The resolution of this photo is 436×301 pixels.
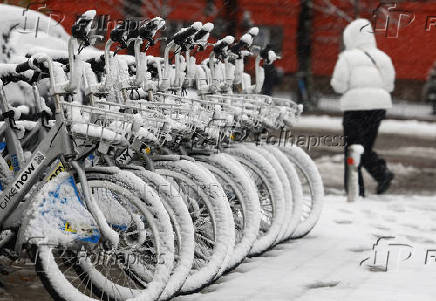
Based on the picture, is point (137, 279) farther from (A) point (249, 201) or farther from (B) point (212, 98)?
(B) point (212, 98)

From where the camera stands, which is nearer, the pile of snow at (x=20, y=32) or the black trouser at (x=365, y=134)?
the pile of snow at (x=20, y=32)

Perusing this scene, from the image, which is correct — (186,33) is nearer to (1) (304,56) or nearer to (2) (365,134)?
(2) (365,134)

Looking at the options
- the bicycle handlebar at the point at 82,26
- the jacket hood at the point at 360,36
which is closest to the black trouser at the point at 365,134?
the jacket hood at the point at 360,36

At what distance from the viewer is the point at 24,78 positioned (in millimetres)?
5195

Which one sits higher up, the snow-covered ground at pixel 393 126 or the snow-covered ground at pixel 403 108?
the snow-covered ground at pixel 403 108

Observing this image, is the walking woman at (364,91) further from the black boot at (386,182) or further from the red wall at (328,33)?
the red wall at (328,33)

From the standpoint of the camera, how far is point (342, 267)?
646 centimetres

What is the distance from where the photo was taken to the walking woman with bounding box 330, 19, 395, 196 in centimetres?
1030

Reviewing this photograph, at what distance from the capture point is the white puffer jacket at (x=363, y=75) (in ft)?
33.7

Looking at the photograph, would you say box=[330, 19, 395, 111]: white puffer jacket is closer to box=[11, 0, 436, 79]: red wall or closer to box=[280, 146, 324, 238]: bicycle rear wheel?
box=[280, 146, 324, 238]: bicycle rear wheel

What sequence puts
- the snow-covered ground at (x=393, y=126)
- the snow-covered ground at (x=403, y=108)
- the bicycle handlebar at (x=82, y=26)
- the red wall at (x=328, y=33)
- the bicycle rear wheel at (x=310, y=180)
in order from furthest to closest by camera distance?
the red wall at (x=328, y=33) < the snow-covered ground at (x=403, y=108) < the snow-covered ground at (x=393, y=126) < the bicycle rear wheel at (x=310, y=180) < the bicycle handlebar at (x=82, y=26)

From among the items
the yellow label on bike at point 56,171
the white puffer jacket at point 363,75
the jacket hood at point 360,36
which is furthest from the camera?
the jacket hood at point 360,36

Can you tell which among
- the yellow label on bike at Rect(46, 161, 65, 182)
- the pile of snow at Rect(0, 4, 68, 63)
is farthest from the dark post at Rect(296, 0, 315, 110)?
the yellow label on bike at Rect(46, 161, 65, 182)

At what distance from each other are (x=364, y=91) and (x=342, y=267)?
Result: 4.12 m
